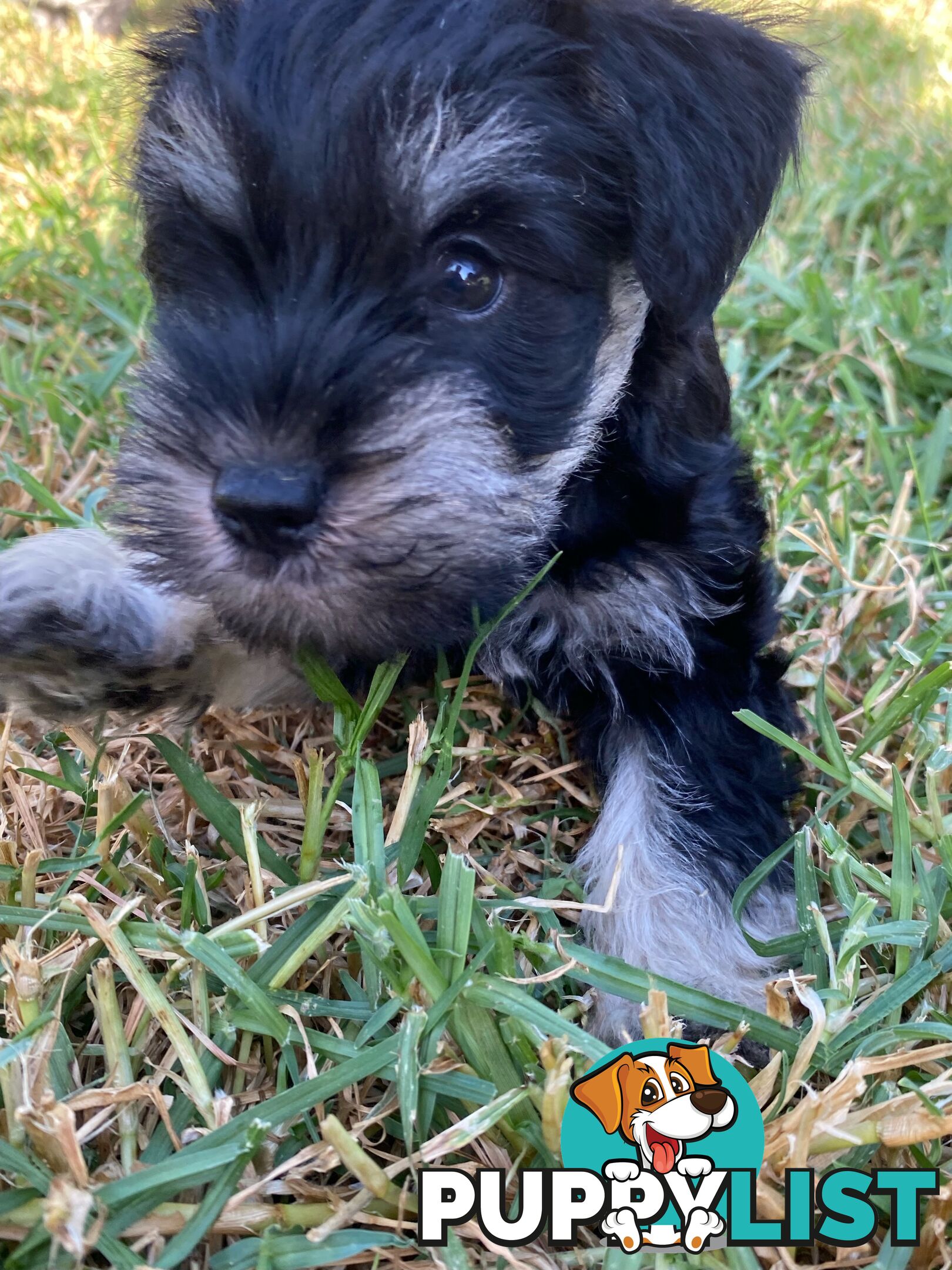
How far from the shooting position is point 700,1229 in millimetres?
1196

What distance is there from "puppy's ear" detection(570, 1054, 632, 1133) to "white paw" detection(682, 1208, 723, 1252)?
0.41ft

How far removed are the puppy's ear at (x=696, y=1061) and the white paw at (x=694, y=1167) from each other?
0.27ft

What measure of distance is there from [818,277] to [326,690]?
2490mm

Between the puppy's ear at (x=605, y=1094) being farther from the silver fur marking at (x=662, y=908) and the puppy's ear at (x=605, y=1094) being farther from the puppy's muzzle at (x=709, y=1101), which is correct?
the silver fur marking at (x=662, y=908)

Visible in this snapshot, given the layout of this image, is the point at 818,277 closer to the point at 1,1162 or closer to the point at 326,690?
the point at 326,690

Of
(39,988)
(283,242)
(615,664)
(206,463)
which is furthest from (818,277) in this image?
(39,988)

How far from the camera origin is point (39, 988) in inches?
53.3

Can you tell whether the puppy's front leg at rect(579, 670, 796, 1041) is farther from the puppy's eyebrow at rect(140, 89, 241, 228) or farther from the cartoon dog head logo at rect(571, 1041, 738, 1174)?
the puppy's eyebrow at rect(140, 89, 241, 228)

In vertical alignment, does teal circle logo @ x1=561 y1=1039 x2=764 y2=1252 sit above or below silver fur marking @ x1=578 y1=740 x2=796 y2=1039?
below

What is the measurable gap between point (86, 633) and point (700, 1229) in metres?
1.34

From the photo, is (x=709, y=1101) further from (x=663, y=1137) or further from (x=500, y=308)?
(x=500, y=308)

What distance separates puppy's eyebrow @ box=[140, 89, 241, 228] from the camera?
158 cm

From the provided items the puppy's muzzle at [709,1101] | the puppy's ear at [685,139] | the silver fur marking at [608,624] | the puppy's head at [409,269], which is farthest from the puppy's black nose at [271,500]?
the puppy's muzzle at [709,1101]

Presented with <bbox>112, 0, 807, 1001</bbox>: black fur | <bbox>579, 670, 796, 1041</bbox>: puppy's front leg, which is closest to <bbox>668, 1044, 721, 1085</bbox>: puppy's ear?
<bbox>579, 670, 796, 1041</bbox>: puppy's front leg
